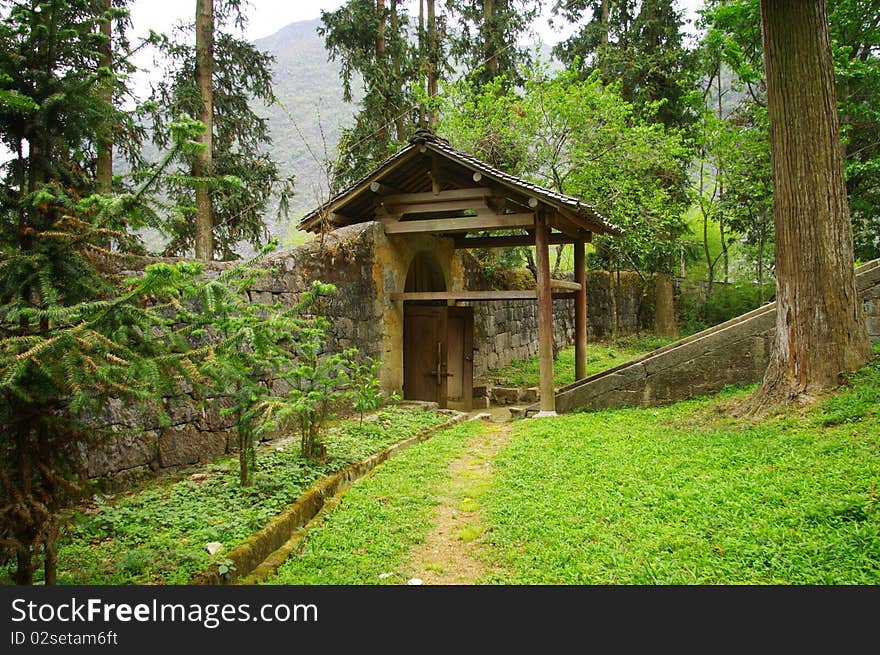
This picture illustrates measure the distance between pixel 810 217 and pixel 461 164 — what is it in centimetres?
455

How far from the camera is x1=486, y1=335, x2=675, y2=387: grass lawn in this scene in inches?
Result: 527

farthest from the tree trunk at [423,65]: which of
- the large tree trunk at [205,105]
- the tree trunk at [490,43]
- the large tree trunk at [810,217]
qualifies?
the large tree trunk at [810,217]

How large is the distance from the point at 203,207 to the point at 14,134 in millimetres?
9649

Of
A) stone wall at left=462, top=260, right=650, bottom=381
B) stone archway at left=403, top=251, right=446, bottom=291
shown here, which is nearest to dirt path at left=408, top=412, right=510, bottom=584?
stone archway at left=403, top=251, right=446, bottom=291

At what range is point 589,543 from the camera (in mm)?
3531

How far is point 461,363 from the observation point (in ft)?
37.5

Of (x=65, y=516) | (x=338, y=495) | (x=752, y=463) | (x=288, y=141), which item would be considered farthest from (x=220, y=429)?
(x=288, y=141)

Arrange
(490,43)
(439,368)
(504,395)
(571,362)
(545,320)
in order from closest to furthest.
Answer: (545,320)
(439,368)
(504,395)
(571,362)
(490,43)

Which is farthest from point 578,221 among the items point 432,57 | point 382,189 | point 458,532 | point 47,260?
point 432,57

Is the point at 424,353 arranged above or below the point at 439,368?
above

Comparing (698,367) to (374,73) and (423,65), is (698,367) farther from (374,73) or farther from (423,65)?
(423,65)

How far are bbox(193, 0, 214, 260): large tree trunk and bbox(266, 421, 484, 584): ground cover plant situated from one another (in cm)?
817

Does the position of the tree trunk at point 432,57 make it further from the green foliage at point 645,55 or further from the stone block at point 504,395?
the stone block at point 504,395

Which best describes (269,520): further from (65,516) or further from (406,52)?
(406,52)
